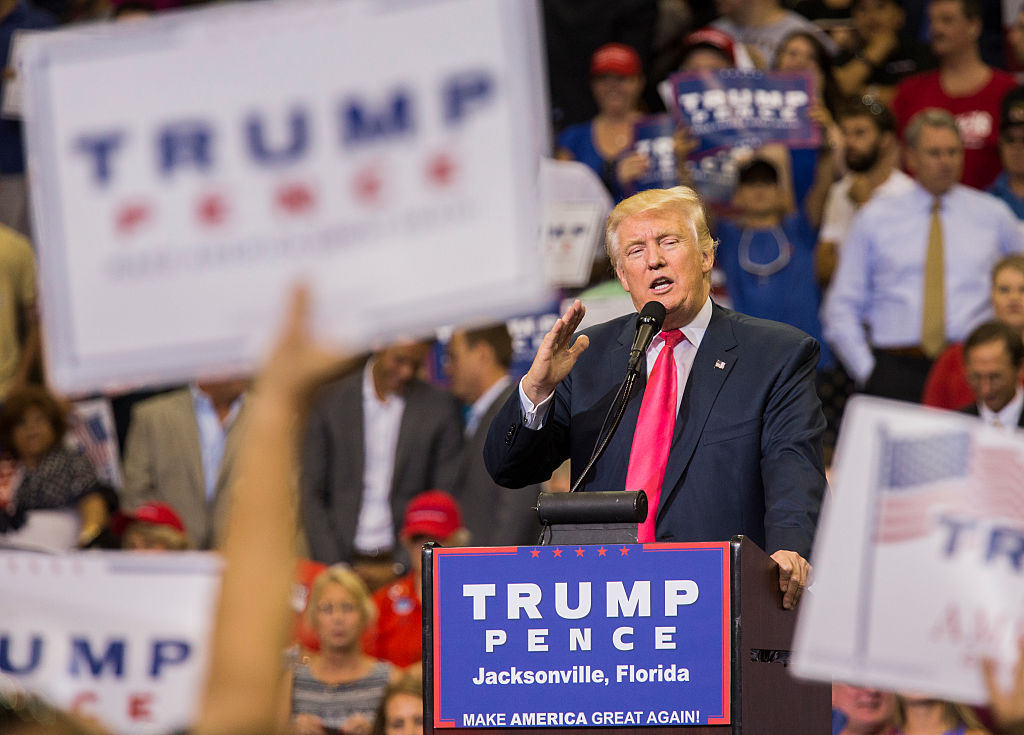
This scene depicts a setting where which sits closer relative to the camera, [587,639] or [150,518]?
[587,639]

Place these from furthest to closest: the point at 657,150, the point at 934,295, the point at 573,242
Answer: the point at 657,150
the point at 573,242
the point at 934,295

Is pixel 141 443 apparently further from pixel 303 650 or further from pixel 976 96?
pixel 976 96

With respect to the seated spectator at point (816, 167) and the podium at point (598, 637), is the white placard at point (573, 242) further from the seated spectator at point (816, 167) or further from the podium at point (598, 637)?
the podium at point (598, 637)

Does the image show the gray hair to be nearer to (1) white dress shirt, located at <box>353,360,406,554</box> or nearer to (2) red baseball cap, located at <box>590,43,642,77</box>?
(2) red baseball cap, located at <box>590,43,642,77</box>

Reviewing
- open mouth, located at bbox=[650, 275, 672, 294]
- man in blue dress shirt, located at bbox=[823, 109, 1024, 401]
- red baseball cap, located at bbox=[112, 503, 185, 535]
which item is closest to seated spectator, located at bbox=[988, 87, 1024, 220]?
man in blue dress shirt, located at bbox=[823, 109, 1024, 401]

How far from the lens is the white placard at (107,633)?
4301mm

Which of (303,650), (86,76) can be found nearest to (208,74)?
(86,76)

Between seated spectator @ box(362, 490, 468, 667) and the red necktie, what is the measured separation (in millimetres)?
2769

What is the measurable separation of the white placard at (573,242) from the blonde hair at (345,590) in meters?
1.97

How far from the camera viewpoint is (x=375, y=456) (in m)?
6.93

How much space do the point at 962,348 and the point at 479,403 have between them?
6.16 ft

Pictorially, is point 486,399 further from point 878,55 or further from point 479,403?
point 878,55

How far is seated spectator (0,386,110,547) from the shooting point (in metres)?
7.14

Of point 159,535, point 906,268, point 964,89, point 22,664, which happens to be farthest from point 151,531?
point 964,89
